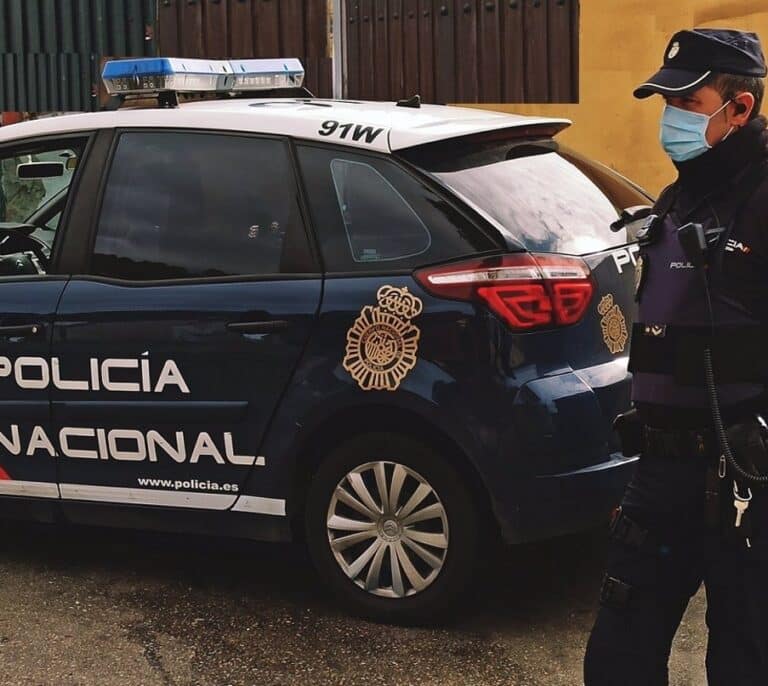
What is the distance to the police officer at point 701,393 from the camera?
8.80ft

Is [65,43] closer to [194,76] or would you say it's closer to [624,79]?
[624,79]

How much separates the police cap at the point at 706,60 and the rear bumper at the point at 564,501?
140 cm

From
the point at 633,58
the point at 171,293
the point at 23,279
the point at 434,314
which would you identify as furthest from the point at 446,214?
the point at 633,58

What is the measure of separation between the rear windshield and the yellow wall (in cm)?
539

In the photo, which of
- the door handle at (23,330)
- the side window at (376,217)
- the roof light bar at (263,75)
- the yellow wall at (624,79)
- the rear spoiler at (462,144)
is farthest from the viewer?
the yellow wall at (624,79)

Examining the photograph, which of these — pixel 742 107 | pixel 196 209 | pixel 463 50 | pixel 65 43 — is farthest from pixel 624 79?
pixel 742 107

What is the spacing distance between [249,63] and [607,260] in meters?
1.93

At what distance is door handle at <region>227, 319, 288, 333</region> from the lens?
4.06 m

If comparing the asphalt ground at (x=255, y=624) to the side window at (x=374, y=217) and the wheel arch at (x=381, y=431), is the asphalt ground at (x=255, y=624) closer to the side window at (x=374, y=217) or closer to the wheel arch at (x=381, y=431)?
the wheel arch at (x=381, y=431)

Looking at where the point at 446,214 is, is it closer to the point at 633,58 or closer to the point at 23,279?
the point at 23,279

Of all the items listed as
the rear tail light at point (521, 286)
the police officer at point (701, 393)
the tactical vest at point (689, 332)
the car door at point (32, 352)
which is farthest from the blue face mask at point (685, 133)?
the car door at point (32, 352)

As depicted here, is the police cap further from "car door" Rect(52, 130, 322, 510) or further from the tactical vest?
"car door" Rect(52, 130, 322, 510)

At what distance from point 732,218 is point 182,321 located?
2.04 metres

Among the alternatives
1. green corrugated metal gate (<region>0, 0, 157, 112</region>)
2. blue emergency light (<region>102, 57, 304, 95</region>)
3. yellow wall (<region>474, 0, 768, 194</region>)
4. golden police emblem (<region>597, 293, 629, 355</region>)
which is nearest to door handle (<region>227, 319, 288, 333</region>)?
golden police emblem (<region>597, 293, 629, 355</region>)
